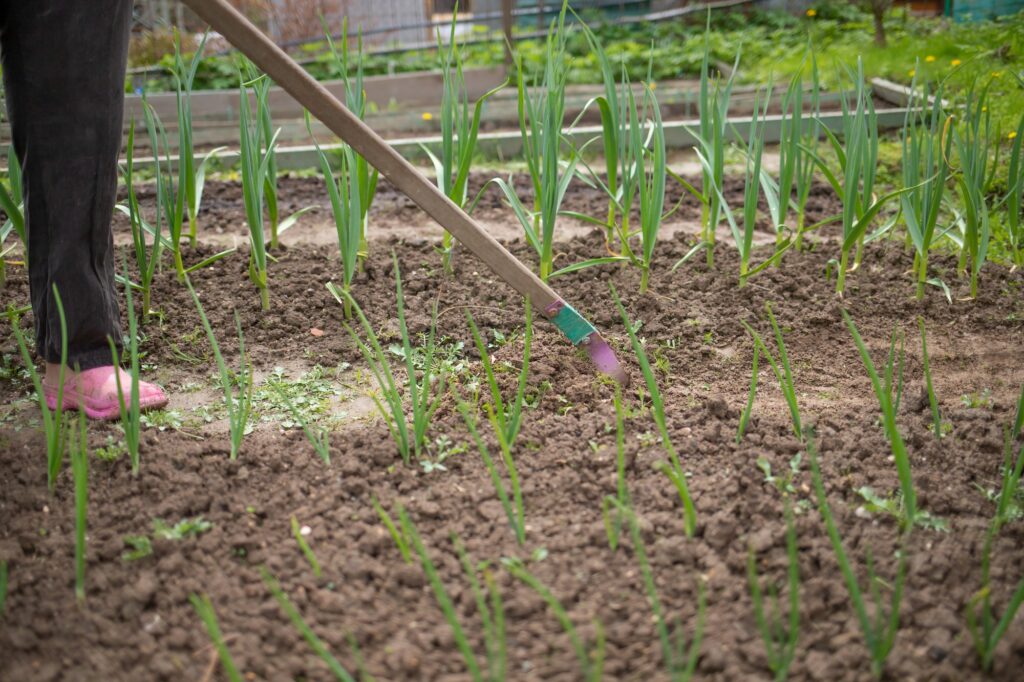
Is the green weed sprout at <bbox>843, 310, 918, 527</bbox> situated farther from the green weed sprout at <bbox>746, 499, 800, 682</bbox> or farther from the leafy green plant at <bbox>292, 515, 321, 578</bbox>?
the leafy green plant at <bbox>292, 515, 321, 578</bbox>

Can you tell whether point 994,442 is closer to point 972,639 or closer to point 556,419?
point 972,639

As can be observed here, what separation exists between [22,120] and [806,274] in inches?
81.9

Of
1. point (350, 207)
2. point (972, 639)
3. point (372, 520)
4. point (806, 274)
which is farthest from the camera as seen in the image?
point (806, 274)

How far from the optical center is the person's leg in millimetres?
1795

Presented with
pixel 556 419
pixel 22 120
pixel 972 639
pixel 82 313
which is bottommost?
pixel 972 639

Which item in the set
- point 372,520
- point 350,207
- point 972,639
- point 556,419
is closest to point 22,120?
point 350,207

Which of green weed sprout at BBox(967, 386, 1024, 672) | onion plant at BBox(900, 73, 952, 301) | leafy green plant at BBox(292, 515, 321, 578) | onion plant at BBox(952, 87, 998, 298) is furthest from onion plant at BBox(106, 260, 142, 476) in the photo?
onion plant at BBox(952, 87, 998, 298)

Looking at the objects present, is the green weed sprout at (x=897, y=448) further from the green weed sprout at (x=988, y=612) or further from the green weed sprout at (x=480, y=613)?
the green weed sprout at (x=480, y=613)

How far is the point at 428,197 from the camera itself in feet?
6.96

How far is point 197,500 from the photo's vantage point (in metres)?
1.72

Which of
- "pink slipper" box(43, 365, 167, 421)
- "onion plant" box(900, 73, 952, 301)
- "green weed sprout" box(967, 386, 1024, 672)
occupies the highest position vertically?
"onion plant" box(900, 73, 952, 301)

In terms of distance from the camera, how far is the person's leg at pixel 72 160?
1.79 meters

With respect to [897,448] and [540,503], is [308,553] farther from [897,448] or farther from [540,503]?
[897,448]

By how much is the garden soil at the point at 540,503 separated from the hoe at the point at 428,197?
97mm
